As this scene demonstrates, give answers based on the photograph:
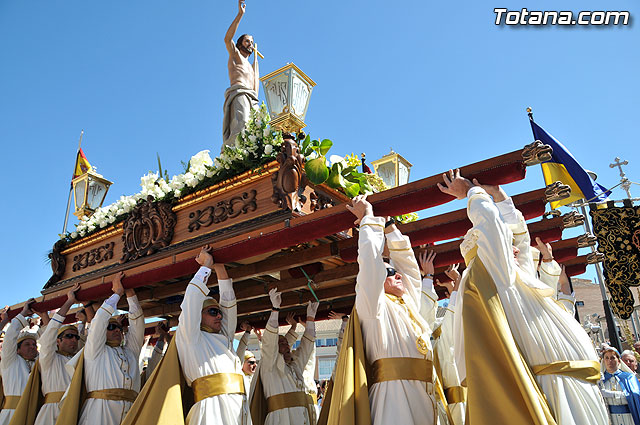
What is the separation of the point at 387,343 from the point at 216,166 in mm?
2382

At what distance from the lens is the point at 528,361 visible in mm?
2389

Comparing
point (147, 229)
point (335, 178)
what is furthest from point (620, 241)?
point (147, 229)

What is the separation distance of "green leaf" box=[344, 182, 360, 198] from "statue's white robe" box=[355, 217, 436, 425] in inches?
45.8

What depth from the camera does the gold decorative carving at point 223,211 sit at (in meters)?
4.09

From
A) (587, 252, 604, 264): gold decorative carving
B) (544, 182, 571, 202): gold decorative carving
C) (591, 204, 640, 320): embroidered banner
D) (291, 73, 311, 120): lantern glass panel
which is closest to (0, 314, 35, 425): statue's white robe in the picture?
(291, 73, 311, 120): lantern glass panel

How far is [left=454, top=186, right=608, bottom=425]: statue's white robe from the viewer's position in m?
2.25

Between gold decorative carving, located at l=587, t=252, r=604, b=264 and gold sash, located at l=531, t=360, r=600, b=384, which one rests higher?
gold decorative carving, located at l=587, t=252, r=604, b=264

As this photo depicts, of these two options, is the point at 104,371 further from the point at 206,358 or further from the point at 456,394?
the point at 456,394

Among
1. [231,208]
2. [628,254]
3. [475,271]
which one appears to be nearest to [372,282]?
[475,271]

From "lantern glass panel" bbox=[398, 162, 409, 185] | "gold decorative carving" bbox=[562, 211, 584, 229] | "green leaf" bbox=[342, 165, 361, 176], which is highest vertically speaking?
"lantern glass panel" bbox=[398, 162, 409, 185]

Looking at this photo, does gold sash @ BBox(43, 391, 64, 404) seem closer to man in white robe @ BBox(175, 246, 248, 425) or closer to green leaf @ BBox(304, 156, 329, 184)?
man in white robe @ BBox(175, 246, 248, 425)

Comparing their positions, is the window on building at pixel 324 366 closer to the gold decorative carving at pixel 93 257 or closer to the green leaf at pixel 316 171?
the gold decorative carving at pixel 93 257

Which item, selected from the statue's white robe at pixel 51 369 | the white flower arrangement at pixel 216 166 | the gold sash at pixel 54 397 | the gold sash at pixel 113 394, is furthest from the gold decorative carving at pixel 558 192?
the gold sash at pixel 54 397

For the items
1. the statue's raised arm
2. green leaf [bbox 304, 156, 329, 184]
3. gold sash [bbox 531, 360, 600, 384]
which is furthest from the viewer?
the statue's raised arm
